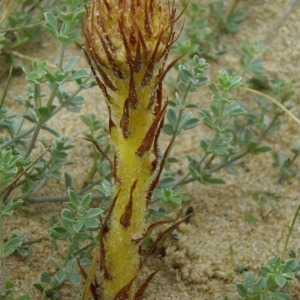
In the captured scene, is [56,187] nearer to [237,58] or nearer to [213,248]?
[213,248]

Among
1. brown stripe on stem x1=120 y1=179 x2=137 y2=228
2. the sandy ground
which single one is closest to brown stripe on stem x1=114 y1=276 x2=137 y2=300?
brown stripe on stem x1=120 y1=179 x2=137 y2=228

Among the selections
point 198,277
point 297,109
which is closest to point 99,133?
point 198,277

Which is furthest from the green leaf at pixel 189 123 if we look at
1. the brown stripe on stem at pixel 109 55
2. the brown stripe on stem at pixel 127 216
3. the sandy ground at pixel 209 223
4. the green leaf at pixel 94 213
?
the brown stripe on stem at pixel 109 55

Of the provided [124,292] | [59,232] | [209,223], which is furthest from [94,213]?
[209,223]

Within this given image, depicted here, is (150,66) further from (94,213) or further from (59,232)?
(59,232)

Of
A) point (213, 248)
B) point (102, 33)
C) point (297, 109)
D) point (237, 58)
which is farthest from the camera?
point (237, 58)

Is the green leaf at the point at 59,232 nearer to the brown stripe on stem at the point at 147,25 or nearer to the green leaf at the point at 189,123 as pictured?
the green leaf at the point at 189,123
